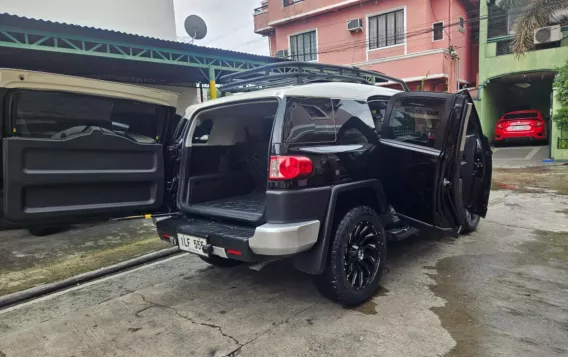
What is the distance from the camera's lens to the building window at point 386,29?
17.2 metres

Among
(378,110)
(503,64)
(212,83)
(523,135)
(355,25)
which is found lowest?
(523,135)

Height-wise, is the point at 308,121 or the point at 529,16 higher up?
the point at 529,16

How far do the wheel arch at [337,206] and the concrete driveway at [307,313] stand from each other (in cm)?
47

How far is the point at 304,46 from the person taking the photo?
67.6 ft

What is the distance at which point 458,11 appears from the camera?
17328mm

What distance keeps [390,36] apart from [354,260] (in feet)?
54.4

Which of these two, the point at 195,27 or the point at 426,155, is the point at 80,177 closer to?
the point at 426,155

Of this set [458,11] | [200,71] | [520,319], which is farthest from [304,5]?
[520,319]

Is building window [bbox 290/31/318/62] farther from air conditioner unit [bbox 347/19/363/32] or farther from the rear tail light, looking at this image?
the rear tail light

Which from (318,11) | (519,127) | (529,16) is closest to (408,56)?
(529,16)

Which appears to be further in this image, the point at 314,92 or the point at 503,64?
the point at 503,64

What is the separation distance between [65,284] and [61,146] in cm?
199

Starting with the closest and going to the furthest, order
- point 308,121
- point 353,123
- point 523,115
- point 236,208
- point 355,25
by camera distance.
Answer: point 308,121 < point 353,123 < point 236,208 < point 523,115 < point 355,25

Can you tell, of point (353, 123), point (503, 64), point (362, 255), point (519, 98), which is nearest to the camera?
point (362, 255)
